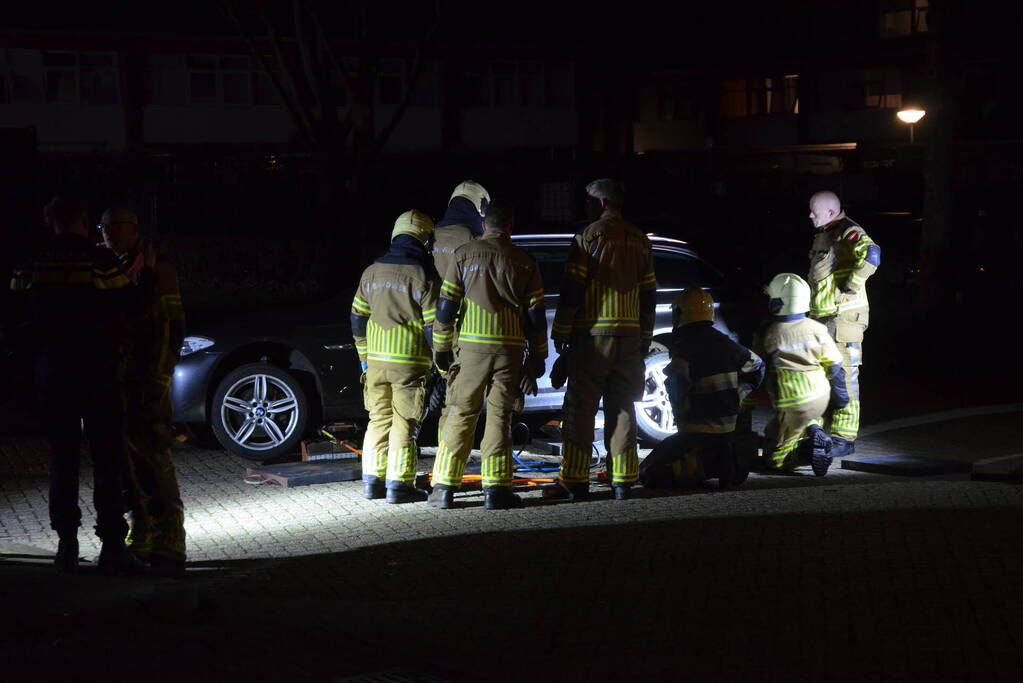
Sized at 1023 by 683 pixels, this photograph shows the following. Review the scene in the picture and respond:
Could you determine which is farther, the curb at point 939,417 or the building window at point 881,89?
the building window at point 881,89

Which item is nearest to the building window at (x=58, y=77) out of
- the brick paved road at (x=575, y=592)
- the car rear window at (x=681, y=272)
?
the car rear window at (x=681, y=272)

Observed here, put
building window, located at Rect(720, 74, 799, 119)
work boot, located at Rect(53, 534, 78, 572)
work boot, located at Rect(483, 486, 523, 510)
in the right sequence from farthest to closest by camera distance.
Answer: building window, located at Rect(720, 74, 799, 119) → work boot, located at Rect(483, 486, 523, 510) → work boot, located at Rect(53, 534, 78, 572)

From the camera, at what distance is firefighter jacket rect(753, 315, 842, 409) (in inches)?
411

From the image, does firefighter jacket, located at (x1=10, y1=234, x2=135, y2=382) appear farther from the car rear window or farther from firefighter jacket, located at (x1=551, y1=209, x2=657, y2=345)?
the car rear window

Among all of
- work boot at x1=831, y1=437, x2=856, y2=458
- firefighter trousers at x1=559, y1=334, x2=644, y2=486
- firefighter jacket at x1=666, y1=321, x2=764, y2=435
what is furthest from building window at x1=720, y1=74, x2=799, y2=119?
firefighter trousers at x1=559, y1=334, x2=644, y2=486

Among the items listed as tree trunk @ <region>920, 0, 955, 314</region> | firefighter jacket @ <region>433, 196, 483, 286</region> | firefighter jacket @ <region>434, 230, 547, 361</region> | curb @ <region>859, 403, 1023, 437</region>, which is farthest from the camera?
tree trunk @ <region>920, 0, 955, 314</region>

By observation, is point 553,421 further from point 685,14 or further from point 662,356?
point 685,14

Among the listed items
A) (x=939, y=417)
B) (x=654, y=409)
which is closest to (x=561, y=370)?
(x=654, y=409)

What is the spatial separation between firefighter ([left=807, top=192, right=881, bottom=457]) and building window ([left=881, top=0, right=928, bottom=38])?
4430cm

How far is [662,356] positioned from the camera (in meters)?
12.0

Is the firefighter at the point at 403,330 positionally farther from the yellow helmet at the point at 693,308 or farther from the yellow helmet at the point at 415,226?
the yellow helmet at the point at 693,308

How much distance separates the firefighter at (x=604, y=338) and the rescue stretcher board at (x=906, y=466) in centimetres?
219

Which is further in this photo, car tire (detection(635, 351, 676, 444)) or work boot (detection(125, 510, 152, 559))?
car tire (detection(635, 351, 676, 444))

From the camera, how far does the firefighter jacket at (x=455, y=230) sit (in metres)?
10.0
